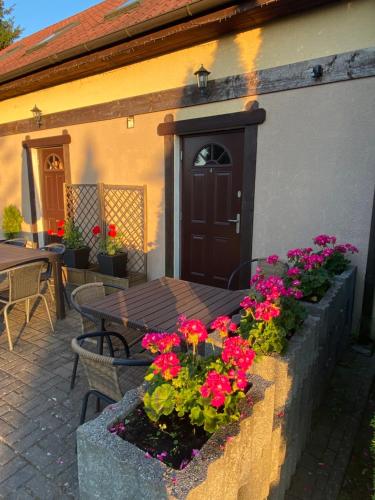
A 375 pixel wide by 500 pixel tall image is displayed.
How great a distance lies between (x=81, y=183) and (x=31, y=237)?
2.09 metres

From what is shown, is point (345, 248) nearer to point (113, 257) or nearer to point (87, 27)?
point (113, 257)

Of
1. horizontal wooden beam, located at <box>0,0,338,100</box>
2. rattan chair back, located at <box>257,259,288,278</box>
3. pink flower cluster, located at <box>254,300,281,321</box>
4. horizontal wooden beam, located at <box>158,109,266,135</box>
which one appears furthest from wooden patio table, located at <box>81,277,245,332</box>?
horizontal wooden beam, located at <box>0,0,338,100</box>

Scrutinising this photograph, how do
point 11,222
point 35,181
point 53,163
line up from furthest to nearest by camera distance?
point 11,222 < point 35,181 < point 53,163

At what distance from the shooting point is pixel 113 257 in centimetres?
475

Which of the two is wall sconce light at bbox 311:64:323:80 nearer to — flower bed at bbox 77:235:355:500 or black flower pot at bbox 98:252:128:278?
flower bed at bbox 77:235:355:500

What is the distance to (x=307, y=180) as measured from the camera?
11.1 feet

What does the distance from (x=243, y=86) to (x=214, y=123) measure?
51cm

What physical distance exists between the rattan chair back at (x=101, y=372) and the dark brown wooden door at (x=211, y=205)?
265cm

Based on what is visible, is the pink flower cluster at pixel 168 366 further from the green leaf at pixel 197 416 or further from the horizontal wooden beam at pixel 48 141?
the horizontal wooden beam at pixel 48 141

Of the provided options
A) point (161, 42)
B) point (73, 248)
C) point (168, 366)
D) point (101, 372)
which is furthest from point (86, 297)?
point (161, 42)

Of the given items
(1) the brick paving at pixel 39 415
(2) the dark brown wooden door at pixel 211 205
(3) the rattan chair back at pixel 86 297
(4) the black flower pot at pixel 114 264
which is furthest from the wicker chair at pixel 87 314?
(4) the black flower pot at pixel 114 264

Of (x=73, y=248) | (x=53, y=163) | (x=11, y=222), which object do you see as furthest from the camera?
(x=11, y=222)

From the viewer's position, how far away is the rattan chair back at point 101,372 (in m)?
1.58

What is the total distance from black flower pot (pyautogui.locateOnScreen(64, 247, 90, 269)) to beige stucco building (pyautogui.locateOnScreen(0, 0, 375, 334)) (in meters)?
1.13
